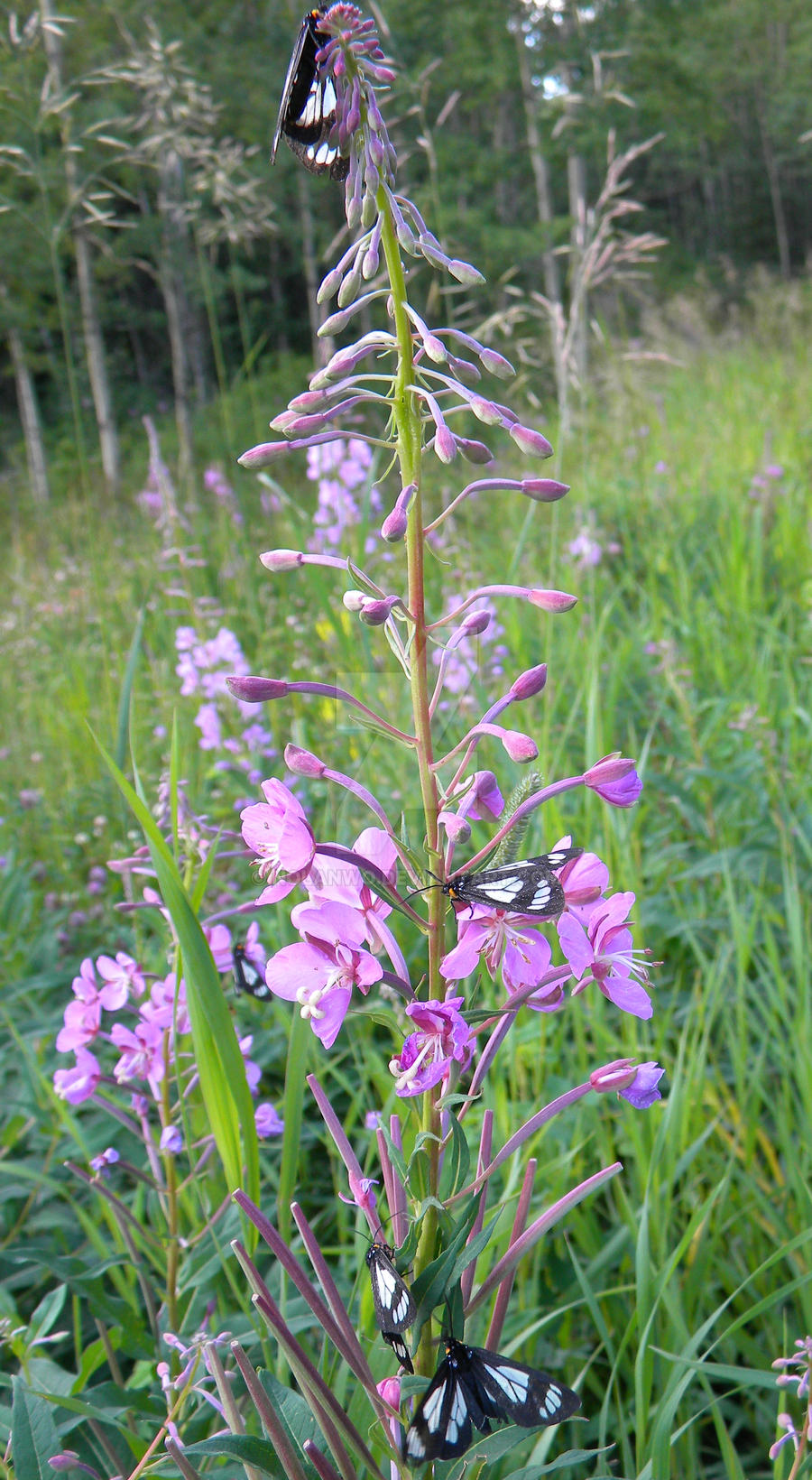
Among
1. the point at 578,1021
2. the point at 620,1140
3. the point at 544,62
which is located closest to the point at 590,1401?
the point at 620,1140

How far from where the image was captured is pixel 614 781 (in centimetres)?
87

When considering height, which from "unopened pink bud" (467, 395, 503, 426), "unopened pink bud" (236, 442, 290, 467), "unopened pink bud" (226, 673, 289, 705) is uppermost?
Answer: "unopened pink bud" (467, 395, 503, 426)

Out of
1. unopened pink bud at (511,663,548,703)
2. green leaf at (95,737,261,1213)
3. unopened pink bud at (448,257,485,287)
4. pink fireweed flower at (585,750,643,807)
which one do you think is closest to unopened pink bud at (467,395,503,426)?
unopened pink bud at (448,257,485,287)

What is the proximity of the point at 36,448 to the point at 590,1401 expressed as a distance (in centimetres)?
1562

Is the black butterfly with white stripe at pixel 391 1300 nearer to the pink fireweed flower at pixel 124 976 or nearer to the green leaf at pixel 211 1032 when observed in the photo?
the green leaf at pixel 211 1032

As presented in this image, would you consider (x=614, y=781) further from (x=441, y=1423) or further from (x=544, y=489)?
(x=441, y=1423)

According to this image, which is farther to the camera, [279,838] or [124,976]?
[124,976]

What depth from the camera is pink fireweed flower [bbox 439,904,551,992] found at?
Answer: 797 millimetres

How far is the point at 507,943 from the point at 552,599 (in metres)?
0.32

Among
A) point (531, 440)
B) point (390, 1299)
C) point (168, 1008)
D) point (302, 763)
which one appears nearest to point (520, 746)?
point (302, 763)

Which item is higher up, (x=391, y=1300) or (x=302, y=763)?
(x=302, y=763)

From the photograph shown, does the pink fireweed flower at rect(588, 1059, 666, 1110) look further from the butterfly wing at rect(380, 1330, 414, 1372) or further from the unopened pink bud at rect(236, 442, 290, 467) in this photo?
the unopened pink bud at rect(236, 442, 290, 467)

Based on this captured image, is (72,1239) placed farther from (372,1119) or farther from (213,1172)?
(372,1119)

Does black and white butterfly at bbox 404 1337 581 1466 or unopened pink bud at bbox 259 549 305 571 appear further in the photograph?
unopened pink bud at bbox 259 549 305 571
